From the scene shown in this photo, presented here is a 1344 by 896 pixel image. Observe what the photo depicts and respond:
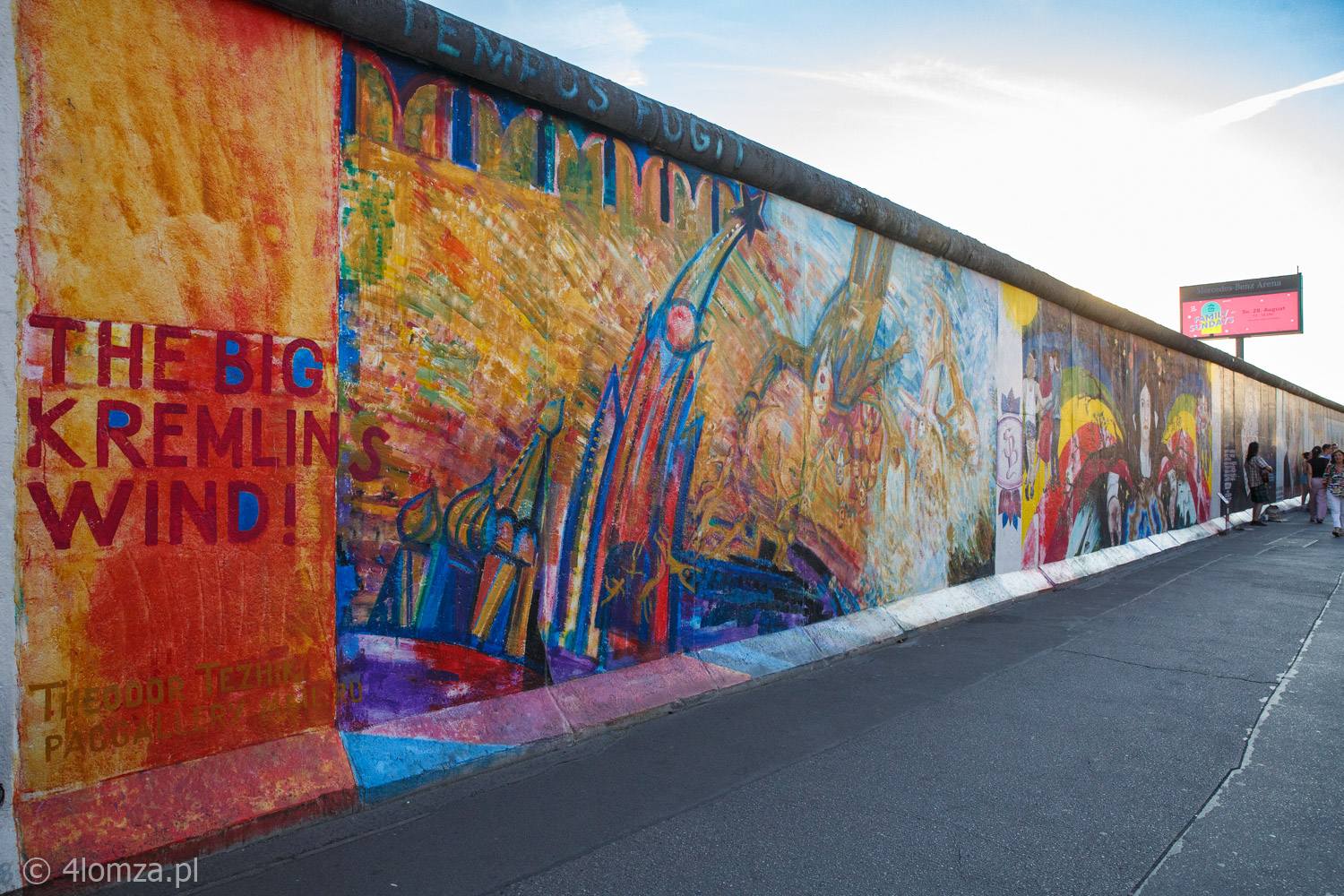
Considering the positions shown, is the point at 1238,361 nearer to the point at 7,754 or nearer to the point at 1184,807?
the point at 1184,807

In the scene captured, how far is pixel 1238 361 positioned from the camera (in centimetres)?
1762

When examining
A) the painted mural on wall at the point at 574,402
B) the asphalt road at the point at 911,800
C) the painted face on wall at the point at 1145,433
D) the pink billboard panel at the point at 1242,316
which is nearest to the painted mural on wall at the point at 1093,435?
the painted face on wall at the point at 1145,433

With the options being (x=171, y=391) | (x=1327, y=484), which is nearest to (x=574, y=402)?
(x=171, y=391)

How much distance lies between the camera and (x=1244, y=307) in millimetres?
32438

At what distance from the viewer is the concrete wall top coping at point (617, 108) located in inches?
136

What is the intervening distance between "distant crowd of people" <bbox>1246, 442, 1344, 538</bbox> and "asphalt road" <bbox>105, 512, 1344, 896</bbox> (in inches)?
453

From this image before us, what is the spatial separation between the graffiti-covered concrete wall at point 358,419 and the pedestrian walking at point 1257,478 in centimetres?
1572

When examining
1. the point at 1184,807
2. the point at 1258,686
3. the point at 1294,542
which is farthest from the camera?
the point at 1294,542

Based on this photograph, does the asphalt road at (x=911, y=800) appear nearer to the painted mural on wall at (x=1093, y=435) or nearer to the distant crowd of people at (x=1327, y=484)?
the painted mural on wall at (x=1093, y=435)

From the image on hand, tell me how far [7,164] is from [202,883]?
2.41 metres

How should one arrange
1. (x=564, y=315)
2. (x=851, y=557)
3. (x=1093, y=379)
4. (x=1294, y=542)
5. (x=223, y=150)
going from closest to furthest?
1. (x=223, y=150)
2. (x=564, y=315)
3. (x=851, y=557)
4. (x=1093, y=379)
5. (x=1294, y=542)

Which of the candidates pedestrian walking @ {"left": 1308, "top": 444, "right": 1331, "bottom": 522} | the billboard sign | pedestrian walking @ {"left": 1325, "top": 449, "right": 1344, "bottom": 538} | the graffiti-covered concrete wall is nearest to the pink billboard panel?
the billboard sign

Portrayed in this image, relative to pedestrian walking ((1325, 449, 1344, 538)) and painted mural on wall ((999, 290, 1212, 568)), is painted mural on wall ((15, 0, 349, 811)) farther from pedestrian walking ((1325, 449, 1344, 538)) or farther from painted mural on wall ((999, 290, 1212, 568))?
pedestrian walking ((1325, 449, 1344, 538))

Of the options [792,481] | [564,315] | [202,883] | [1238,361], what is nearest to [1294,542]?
[1238,361]
